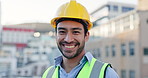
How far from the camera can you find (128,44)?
21.9 meters

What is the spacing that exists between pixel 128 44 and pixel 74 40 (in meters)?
21.2

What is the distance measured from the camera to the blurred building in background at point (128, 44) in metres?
20.3

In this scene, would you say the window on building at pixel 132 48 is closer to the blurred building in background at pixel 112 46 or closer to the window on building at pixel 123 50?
the blurred building in background at pixel 112 46

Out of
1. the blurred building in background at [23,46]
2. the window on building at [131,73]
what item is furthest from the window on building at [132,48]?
the blurred building in background at [23,46]

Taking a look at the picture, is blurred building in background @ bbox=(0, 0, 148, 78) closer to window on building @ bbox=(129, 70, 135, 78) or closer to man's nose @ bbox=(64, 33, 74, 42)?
window on building @ bbox=(129, 70, 135, 78)

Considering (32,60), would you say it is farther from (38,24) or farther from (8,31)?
(38,24)

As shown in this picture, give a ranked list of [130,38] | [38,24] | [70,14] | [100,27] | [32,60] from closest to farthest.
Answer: [70,14], [130,38], [100,27], [32,60], [38,24]

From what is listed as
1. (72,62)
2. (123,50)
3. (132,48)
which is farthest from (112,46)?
(72,62)

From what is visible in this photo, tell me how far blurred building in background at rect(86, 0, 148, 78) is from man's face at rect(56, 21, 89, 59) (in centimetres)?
1970

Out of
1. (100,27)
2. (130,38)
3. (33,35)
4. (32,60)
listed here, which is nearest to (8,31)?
(33,35)

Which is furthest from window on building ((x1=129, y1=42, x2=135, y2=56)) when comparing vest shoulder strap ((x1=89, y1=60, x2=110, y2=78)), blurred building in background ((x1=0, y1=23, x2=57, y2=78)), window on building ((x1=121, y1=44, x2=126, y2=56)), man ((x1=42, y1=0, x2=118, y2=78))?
blurred building in background ((x1=0, y1=23, x2=57, y2=78))

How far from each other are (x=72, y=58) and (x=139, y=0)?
72.8 ft

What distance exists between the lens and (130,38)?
21.6m

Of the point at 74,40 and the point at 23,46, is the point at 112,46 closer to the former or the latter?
the point at 74,40
